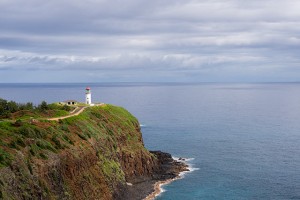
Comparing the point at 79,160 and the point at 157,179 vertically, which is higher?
the point at 79,160

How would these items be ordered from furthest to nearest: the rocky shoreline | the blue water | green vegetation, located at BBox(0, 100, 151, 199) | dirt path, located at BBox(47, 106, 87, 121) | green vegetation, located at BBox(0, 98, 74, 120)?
dirt path, located at BBox(47, 106, 87, 121), the blue water, green vegetation, located at BBox(0, 98, 74, 120), the rocky shoreline, green vegetation, located at BBox(0, 100, 151, 199)

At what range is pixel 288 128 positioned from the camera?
516 feet

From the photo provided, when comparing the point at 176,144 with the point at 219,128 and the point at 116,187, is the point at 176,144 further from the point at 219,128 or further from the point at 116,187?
the point at 116,187

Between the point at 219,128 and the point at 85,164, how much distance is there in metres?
97.0

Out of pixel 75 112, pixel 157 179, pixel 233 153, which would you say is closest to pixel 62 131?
pixel 75 112

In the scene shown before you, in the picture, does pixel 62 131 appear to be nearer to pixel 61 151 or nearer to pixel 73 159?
pixel 61 151

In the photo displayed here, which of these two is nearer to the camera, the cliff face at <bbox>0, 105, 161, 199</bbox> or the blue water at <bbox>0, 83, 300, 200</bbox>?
the cliff face at <bbox>0, 105, 161, 199</bbox>

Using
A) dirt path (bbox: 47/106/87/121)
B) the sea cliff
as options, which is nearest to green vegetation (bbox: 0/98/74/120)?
dirt path (bbox: 47/106/87/121)

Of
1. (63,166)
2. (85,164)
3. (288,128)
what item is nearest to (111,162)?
(85,164)

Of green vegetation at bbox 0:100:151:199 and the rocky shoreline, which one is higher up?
green vegetation at bbox 0:100:151:199

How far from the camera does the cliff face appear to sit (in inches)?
2225

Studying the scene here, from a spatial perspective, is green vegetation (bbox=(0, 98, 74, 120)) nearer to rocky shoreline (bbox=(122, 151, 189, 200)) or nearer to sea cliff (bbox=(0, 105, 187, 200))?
sea cliff (bbox=(0, 105, 187, 200))

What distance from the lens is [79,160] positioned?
69312 millimetres

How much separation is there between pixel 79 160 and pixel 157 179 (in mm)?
28264
